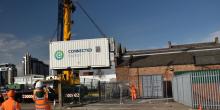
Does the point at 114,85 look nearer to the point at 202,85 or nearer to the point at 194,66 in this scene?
the point at 194,66

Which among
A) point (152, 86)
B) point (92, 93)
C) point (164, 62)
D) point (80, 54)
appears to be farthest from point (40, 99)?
point (164, 62)

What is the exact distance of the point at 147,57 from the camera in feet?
176

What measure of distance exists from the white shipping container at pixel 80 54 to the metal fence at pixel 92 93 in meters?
2.21

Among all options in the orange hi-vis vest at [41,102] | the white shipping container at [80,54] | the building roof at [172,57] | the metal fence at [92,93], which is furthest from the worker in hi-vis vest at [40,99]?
the building roof at [172,57]

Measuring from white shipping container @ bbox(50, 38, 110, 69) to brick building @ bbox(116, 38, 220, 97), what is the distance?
966cm

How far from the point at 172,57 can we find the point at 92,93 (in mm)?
19741

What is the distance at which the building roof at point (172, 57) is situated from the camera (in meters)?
47.2

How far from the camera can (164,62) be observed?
49250 mm

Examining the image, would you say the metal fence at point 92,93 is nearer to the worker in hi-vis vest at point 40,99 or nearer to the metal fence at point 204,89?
the metal fence at point 204,89

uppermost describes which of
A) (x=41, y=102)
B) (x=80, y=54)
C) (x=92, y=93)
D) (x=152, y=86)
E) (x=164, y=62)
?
(x=80, y=54)

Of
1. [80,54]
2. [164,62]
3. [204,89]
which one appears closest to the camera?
[204,89]

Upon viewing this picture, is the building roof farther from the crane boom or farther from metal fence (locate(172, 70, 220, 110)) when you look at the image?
metal fence (locate(172, 70, 220, 110))

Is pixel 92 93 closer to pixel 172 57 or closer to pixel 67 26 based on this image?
pixel 67 26

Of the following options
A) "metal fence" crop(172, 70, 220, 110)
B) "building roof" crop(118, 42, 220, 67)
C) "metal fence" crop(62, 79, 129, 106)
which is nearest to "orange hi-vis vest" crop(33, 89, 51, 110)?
"metal fence" crop(172, 70, 220, 110)
